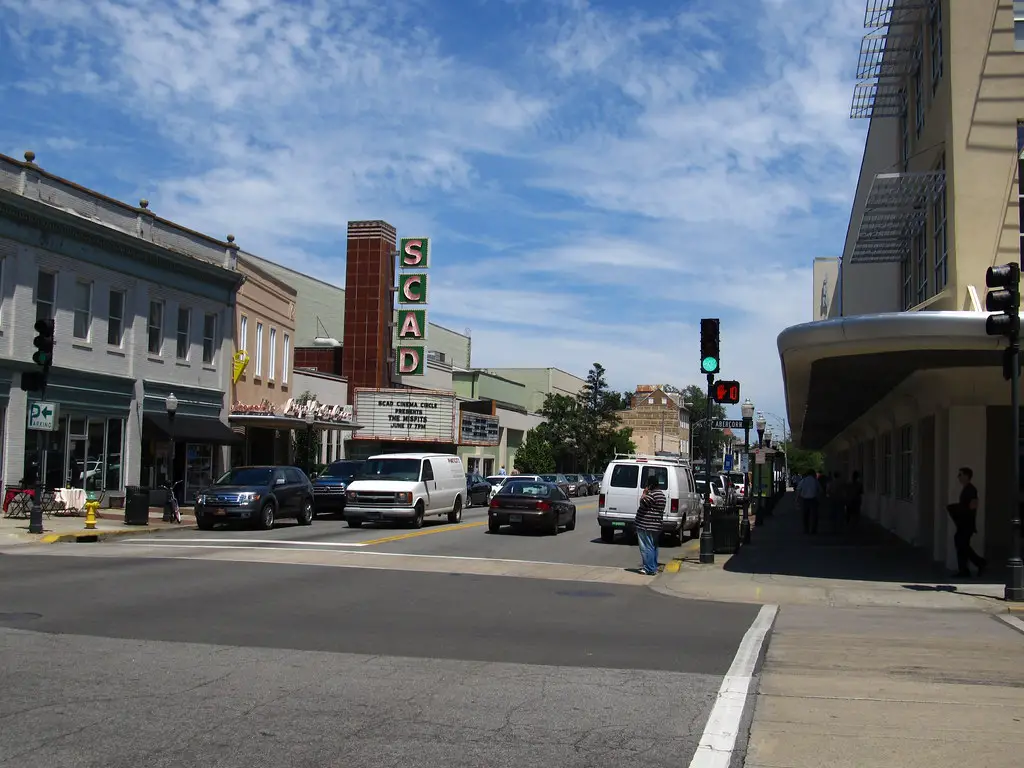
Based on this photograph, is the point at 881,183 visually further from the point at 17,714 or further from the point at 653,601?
the point at 17,714

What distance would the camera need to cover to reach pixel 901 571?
19109 millimetres

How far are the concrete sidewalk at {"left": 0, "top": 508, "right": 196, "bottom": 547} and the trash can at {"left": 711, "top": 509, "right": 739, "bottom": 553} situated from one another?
13.4 meters

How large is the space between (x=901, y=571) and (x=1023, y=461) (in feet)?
11.5

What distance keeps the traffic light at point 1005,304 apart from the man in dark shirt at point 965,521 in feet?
11.0

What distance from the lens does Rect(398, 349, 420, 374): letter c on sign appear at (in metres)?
55.7

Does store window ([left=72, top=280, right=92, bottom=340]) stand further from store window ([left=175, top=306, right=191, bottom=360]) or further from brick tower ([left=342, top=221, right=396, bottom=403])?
brick tower ([left=342, top=221, right=396, bottom=403])

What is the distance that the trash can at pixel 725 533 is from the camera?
23.0m

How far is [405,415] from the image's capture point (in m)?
52.8

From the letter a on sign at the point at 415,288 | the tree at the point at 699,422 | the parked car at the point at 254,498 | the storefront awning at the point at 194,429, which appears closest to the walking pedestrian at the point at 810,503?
the parked car at the point at 254,498

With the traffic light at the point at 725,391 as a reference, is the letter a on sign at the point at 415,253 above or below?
above

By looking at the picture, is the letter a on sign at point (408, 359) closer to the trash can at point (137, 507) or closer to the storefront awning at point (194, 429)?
the storefront awning at point (194, 429)

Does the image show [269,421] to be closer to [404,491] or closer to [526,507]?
[404,491]

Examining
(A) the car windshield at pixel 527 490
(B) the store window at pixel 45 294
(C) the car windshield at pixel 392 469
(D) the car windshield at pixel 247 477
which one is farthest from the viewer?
(C) the car windshield at pixel 392 469

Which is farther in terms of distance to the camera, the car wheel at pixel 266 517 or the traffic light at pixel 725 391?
the car wheel at pixel 266 517
